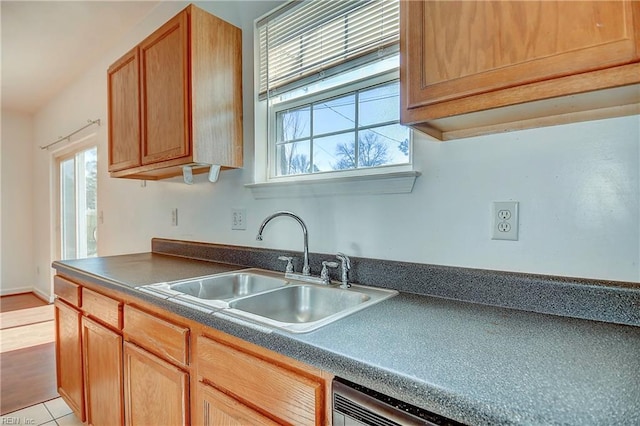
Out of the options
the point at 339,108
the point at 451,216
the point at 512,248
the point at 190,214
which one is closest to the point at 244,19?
the point at 339,108

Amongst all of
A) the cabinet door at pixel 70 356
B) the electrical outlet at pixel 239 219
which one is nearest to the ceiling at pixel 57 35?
the electrical outlet at pixel 239 219

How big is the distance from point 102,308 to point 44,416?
1082mm

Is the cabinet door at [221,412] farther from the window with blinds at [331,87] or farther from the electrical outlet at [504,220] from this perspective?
the window with blinds at [331,87]

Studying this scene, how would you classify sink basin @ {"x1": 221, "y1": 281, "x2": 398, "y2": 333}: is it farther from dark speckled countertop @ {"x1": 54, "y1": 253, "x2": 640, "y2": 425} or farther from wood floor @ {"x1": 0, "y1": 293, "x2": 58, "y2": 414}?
wood floor @ {"x1": 0, "y1": 293, "x2": 58, "y2": 414}

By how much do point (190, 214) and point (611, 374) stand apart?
2.11m

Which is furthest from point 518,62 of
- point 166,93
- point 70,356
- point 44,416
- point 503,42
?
point 44,416

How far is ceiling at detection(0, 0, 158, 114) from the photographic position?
2389 mm

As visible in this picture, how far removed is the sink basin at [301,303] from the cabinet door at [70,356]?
108cm

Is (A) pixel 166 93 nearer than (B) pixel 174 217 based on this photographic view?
Yes

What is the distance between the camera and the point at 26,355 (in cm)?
279

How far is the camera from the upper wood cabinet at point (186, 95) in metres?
1.67

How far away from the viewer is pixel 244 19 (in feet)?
6.12

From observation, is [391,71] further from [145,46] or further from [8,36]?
[8,36]

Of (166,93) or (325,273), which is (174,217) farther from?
(325,273)
